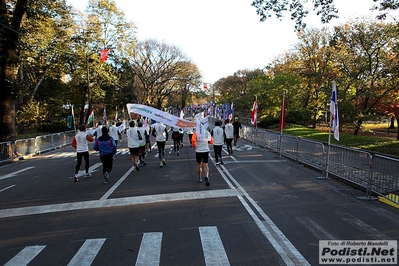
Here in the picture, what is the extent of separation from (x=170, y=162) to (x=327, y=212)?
8.75 metres

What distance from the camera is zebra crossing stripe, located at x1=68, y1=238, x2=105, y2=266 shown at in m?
4.75

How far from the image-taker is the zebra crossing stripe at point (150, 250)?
15.4 feet

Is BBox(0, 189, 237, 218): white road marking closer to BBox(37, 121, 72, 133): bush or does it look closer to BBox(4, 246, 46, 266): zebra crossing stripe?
BBox(4, 246, 46, 266): zebra crossing stripe

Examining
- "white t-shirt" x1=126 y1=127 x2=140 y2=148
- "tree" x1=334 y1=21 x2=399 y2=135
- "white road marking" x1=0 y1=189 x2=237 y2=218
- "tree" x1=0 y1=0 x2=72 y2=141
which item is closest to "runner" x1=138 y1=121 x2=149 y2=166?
"white t-shirt" x1=126 y1=127 x2=140 y2=148

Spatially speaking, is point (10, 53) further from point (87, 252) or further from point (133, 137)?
point (87, 252)

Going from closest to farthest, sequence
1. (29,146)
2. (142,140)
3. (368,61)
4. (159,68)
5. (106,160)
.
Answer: (106,160) → (142,140) → (29,146) → (368,61) → (159,68)

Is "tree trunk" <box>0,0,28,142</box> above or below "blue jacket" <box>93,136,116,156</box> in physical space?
above

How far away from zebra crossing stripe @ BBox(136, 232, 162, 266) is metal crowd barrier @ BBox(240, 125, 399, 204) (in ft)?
18.1

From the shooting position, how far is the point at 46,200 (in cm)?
857

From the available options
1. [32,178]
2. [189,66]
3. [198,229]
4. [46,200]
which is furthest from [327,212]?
[189,66]

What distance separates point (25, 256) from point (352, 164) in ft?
28.5

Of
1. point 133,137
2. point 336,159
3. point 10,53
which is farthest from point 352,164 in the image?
point 10,53

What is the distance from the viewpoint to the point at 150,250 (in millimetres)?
5105

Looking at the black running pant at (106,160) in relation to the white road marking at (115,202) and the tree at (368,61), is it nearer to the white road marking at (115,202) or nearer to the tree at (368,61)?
the white road marking at (115,202)
